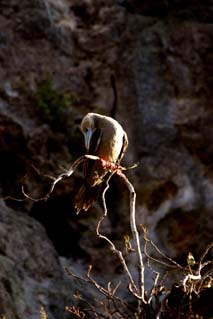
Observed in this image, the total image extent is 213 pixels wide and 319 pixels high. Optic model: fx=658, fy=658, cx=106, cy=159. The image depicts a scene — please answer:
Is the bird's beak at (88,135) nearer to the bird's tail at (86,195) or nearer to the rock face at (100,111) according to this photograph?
the bird's tail at (86,195)

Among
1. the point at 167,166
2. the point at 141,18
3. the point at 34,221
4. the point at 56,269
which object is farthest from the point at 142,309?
the point at 141,18

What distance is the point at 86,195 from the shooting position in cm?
409

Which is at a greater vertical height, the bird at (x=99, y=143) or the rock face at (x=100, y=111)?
the bird at (x=99, y=143)

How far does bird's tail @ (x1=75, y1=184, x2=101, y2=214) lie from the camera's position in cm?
405

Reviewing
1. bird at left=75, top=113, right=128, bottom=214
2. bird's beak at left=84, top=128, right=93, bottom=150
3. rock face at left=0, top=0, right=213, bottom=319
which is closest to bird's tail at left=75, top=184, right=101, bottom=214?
bird at left=75, top=113, right=128, bottom=214

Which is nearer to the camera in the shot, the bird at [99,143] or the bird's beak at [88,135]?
the bird at [99,143]

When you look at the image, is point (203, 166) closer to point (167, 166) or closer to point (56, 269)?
point (167, 166)

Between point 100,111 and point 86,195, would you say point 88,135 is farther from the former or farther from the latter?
point 100,111

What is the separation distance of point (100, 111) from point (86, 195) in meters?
2.74

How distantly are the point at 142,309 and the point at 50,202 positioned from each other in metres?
2.93

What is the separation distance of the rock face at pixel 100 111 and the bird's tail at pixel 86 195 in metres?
1.22

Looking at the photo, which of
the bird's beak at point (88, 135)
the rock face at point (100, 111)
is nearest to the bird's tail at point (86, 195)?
the bird's beak at point (88, 135)

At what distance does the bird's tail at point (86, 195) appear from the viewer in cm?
405

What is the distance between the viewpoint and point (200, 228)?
613cm
